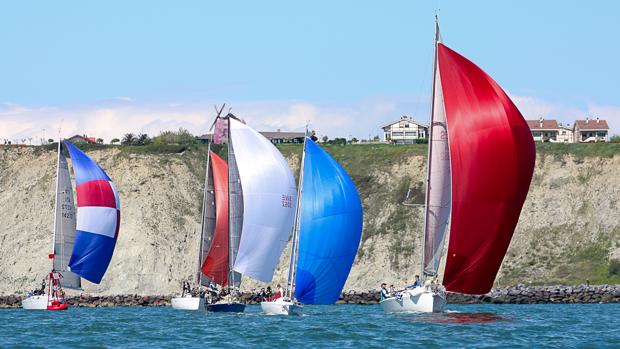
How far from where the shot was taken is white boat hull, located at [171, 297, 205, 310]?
66188 millimetres

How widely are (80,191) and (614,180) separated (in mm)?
51233

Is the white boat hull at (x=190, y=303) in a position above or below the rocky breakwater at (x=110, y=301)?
above

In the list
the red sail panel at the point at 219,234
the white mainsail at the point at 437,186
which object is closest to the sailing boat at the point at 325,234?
the white mainsail at the point at 437,186

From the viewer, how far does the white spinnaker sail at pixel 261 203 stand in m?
60.8

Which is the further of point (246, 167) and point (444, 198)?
point (246, 167)

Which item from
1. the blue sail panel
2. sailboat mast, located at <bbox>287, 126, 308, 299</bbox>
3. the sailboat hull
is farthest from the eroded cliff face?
the blue sail panel

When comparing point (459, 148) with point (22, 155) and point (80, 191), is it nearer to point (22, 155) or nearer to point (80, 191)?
point (80, 191)

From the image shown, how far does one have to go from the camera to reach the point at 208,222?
219ft

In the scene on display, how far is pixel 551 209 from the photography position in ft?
354

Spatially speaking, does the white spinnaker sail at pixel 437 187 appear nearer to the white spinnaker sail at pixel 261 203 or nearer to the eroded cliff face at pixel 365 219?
the white spinnaker sail at pixel 261 203

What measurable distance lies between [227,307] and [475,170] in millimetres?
18609

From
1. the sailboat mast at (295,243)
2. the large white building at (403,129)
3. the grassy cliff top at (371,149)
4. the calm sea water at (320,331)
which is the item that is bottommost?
the calm sea water at (320,331)

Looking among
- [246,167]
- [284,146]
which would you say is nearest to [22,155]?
[284,146]

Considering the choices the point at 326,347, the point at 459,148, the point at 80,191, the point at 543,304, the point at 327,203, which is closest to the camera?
the point at 326,347
